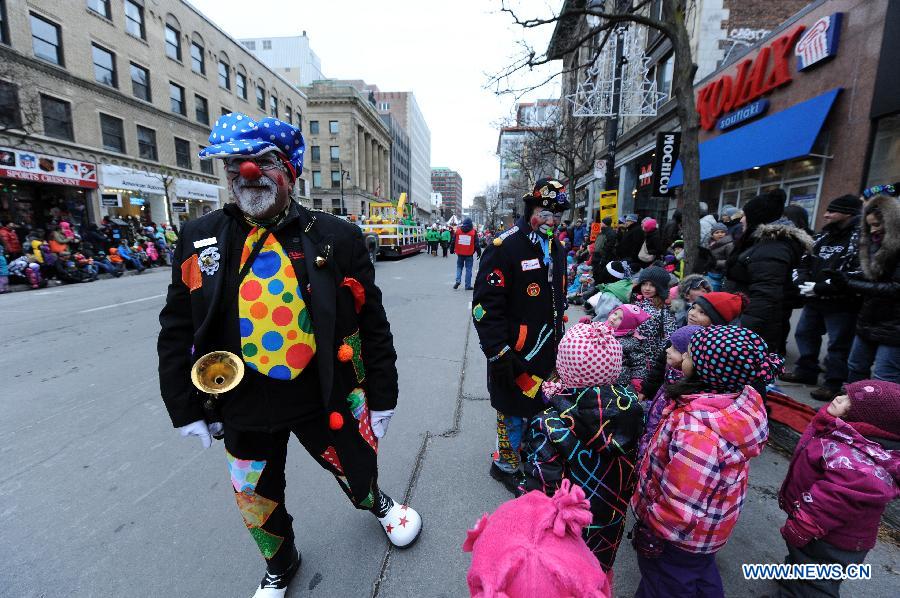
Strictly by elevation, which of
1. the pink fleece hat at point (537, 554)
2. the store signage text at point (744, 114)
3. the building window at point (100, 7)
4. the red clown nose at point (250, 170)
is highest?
the building window at point (100, 7)

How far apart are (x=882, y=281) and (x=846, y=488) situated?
2.52 m

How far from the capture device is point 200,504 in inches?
99.1

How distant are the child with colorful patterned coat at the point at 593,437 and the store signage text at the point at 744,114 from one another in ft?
36.8

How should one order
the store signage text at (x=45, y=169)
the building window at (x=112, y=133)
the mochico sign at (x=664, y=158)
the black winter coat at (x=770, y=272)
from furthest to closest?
the building window at (x=112, y=133) → the store signage text at (x=45, y=169) → the mochico sign at (x=664, y=158) → the black winter coat at (x=770, y=272)

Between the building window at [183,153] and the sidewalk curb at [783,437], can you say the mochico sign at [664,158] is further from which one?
the building window at [183,153]

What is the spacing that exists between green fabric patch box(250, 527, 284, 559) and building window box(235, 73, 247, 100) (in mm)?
36887

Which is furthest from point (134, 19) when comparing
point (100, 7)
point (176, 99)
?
point (176, 99)

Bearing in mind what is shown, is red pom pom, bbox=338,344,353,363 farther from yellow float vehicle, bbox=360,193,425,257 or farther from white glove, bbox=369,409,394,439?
yellow float vehicle, bbox=360,193,425,257

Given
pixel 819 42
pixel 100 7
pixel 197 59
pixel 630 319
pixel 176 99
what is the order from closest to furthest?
pixel 630 319, pixel 819 42, pixel 100 7, pixel 176 99, pixel 197 59

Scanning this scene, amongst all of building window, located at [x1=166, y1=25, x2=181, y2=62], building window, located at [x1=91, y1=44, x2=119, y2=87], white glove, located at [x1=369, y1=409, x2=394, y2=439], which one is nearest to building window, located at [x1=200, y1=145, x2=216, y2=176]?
building window, located at [x1=166, y1=25, x2=181, y2=62]

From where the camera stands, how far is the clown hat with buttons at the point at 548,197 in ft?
8.25

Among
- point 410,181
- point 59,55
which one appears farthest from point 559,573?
point 410,181

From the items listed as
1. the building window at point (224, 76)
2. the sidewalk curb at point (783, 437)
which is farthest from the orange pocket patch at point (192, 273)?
the building window at point (224, 76)

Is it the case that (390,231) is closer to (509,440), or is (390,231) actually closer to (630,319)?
(630,319)
